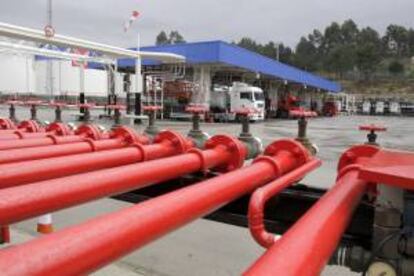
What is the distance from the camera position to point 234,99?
104 ft

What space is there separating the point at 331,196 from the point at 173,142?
154cm

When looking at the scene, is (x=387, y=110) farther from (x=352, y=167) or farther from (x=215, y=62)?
(x=352, y=167)

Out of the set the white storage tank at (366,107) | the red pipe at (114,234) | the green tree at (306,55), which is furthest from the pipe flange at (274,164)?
the green tree at (306,55)

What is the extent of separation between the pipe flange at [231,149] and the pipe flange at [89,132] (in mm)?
1031

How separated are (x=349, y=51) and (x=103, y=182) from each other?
3759 inches

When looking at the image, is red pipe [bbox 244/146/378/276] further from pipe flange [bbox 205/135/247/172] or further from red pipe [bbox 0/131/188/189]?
red pipe [bbox 0/131/188/189]

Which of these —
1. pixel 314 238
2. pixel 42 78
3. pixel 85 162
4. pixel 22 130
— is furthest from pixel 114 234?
pixel 42 78

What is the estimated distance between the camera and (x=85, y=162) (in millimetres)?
2832

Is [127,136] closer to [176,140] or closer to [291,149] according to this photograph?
[176,140]

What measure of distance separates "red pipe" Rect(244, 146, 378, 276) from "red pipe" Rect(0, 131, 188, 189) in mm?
1253

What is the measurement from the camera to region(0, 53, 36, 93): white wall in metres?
36.1

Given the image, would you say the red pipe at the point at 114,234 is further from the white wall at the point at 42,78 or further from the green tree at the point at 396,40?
the green tree at the point at 396,40

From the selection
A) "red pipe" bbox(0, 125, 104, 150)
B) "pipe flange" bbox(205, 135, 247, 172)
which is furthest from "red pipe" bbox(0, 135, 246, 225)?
"red pipe" bbox(0, 125, 104, 150)

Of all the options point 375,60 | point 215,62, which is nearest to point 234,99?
point 215,62
